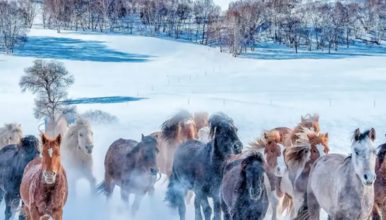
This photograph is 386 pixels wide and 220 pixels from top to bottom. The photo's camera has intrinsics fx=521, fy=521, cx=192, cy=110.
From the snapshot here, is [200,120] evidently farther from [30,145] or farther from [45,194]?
[45,194]

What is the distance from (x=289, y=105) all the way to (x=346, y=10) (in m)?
49.1

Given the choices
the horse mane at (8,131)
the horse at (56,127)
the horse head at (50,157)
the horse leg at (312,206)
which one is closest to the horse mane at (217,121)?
the horse leg at (312,206)

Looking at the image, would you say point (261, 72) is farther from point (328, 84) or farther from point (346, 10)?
point (346, 10)

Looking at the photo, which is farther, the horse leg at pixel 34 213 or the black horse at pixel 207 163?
the black horse at pixel 207 163

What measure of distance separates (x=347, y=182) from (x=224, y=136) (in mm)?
2051

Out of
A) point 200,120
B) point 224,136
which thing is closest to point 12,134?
point 200,120

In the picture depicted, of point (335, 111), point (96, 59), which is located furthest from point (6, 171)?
point (96, 59)

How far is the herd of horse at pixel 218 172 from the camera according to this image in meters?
6.05

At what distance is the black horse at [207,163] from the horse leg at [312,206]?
3.68 feet

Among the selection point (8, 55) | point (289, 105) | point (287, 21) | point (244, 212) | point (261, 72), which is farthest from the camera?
point (287, 21)

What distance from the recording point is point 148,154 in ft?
28.3

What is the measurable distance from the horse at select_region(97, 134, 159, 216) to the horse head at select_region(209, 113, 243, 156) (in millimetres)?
1273

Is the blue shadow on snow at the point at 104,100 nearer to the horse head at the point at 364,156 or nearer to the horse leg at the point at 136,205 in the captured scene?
the horse leg at the point at 136,205

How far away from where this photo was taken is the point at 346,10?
7000 centimetres
